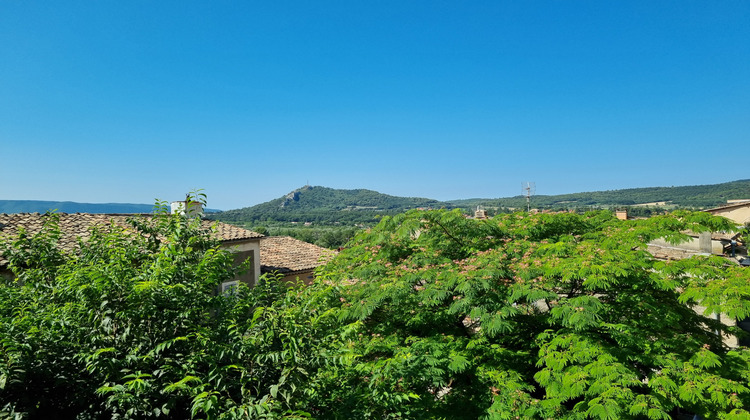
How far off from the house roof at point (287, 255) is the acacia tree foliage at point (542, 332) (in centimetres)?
971

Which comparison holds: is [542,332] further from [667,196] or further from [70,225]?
[667,196]

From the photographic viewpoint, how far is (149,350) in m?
4.30

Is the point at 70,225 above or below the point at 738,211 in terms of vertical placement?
above

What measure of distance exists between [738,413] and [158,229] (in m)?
10.1

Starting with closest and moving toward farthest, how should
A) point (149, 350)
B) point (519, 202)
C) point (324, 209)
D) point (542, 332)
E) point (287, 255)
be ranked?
1. point (149, 350)
2. point (542, 332)
3. point (287, 255)
4. point (519, 202)
5. point (324, 209)

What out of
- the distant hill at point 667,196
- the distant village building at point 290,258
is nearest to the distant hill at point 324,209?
the distant hill at point 667,196

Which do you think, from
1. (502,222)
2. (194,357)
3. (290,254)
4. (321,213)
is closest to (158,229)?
(194,357)

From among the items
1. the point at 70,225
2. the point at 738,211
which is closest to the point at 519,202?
the point at 738,211

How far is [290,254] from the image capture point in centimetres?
→ 2238

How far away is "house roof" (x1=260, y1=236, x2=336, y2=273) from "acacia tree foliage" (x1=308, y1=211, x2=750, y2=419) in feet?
31.9

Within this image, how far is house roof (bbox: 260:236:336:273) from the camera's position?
19763 millimetres

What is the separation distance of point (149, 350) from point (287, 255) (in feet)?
59.1

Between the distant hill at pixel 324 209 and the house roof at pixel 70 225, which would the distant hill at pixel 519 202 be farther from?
the house roof at pixel 70 225

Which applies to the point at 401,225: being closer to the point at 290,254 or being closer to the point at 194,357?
the point at 194,357
